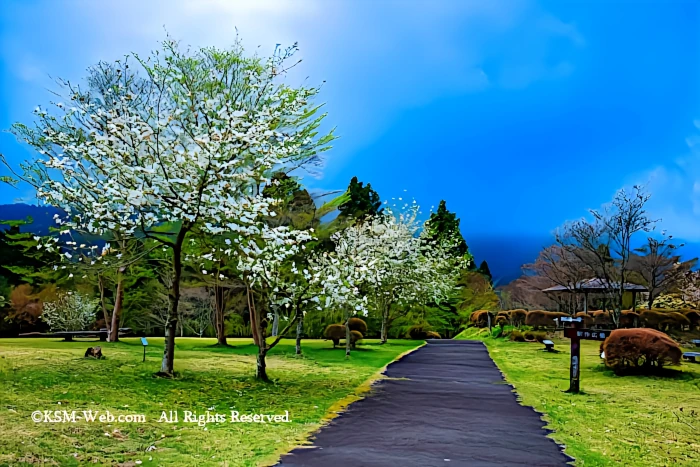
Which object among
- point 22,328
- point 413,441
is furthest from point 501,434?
point 22,328

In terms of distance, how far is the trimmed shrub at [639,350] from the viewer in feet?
40.7

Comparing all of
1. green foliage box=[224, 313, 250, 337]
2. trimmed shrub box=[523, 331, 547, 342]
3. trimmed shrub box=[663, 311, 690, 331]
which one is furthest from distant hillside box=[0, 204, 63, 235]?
trimmed shrub box=[663, 311, 690, 331]

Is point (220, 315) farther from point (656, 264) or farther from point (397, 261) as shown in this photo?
point (656, 264)

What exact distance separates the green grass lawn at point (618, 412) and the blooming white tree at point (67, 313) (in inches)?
660

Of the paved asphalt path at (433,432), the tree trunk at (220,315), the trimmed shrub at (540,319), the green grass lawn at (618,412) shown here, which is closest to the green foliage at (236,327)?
the tree trunk at (220,315)

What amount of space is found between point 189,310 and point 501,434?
2611 centimetres

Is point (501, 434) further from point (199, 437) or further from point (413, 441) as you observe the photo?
point (199, 437)

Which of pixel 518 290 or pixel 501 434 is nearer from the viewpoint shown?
pixel 501 434

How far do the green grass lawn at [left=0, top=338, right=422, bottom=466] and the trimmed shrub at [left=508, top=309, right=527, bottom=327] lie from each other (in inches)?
766

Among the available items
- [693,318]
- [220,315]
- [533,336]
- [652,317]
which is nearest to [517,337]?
[533,336]

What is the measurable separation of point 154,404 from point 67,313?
17.6m

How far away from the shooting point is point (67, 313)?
22.8m

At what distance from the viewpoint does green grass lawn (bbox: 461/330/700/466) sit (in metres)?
5.99

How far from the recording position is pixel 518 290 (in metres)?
43.5
